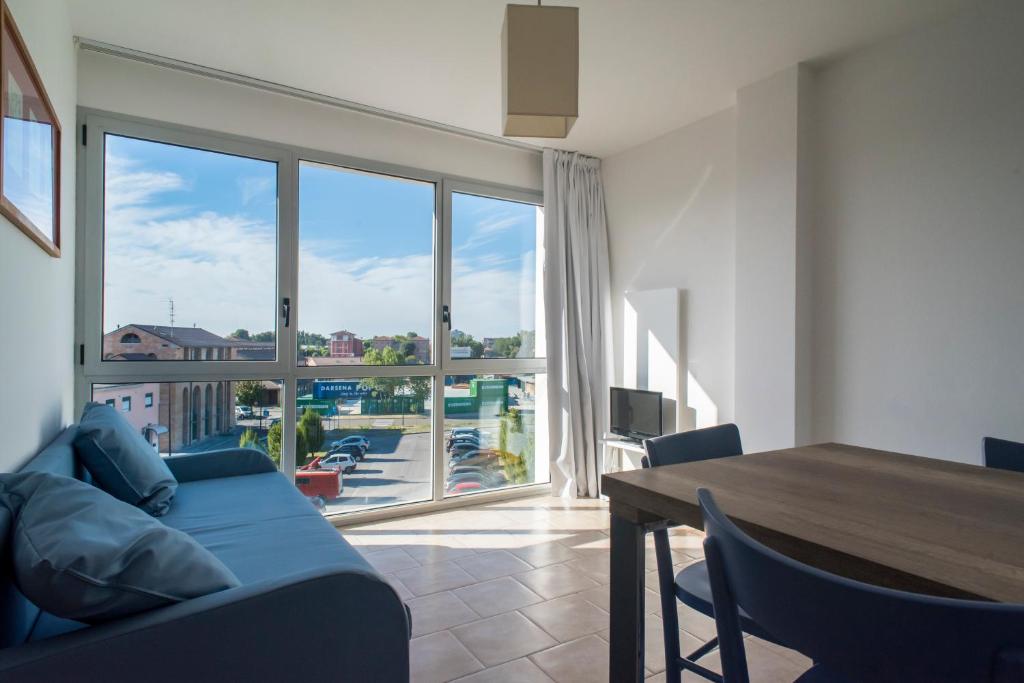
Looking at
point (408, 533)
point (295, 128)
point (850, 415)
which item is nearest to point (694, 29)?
point (850, 415)

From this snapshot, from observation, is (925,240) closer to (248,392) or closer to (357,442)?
(357,442)

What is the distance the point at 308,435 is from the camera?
12.0 feet

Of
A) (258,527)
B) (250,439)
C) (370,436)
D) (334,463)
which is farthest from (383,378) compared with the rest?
(258,527)

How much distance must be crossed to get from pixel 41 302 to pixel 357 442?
201 centimetres

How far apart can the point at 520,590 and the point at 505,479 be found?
1752 millimetres

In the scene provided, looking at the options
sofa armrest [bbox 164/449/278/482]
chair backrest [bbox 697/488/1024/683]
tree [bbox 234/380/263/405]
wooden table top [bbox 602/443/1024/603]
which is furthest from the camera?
tree [bbox 234/380/263/405]

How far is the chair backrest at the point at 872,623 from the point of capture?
1.92 ft

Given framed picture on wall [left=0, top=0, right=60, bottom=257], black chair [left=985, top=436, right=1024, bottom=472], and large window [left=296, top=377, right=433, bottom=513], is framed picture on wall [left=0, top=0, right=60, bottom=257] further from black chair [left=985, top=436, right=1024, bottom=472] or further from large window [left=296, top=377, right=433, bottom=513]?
black chair [left=985, top=436, right=1024, bottom=472]

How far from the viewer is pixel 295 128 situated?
11.8 ft

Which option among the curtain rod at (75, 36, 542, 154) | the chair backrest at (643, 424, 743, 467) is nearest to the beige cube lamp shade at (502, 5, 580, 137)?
the chair backrest at (643, 424, 743, 467)

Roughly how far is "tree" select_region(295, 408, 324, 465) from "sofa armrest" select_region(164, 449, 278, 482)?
0.61m

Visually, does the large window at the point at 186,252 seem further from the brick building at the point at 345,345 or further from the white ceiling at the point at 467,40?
the white ceiling at the point at 467,40

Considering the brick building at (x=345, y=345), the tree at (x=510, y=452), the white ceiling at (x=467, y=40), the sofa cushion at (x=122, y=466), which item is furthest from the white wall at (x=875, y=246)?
the sofa cushion at (x=122, y=466)

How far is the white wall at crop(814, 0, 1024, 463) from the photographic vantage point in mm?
2506
